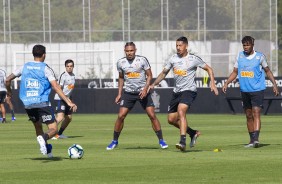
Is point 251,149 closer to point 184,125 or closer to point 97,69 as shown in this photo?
point 184,125

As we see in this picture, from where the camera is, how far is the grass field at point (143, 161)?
48.4 ft

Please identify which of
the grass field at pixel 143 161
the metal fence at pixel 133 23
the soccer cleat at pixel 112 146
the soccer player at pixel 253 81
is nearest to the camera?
the grass field at pixel 143 161

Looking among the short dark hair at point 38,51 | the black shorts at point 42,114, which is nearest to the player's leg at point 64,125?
the black shorts at point 42,114

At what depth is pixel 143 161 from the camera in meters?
17.5

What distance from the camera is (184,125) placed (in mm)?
19625

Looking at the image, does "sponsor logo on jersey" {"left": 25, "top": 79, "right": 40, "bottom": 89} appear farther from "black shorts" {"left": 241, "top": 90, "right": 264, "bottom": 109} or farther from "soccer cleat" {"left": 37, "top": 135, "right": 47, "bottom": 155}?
"black shorts" {"left": 241, "top": 90, "right": 264, "bottom": 109}

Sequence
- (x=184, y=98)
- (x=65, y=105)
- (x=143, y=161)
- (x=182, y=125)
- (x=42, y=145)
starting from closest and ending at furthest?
(x=42, y=145)
(x=143, y=161)
(x=182, y=125)
(x=184, y=98)
(x=65, y=105)

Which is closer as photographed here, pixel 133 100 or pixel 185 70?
pixel 185 70

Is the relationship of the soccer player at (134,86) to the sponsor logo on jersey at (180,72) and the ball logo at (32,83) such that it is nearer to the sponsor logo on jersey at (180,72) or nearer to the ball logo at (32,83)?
the sponsor logo on jersey at (180,72)

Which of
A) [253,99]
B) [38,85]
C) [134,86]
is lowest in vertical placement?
[253,99]

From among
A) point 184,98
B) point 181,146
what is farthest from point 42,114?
point 184,98

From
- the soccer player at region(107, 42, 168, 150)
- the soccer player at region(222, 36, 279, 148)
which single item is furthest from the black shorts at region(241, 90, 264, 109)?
the soccer player at region(107, 42, 168, 150)

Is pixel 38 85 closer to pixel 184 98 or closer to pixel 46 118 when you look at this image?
pixel 46 118

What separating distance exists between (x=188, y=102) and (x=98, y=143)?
371 centimetres
